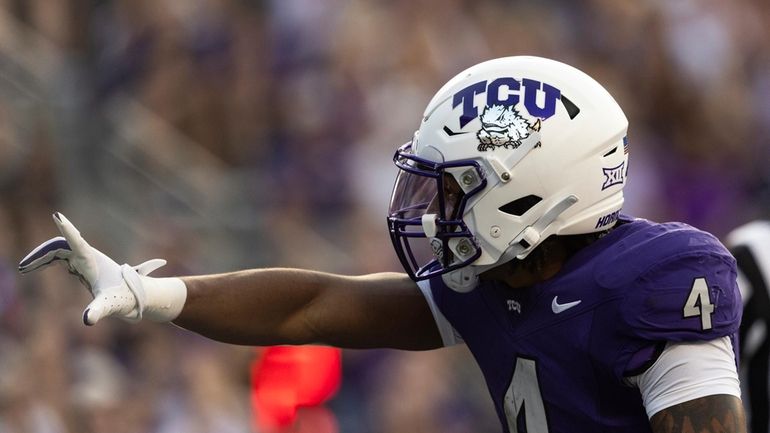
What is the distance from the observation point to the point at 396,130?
7164 mm

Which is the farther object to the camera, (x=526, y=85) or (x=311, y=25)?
(x=311, y=25)

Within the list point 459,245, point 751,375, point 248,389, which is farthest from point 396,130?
point 459,245

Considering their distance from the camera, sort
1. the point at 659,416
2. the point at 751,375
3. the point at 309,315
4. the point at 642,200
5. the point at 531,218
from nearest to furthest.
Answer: the point at 659,416
the point at 531,218
the point at 309,315
the point at 751,375
the point at 642,200

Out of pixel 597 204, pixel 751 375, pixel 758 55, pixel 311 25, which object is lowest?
pixel 751 375

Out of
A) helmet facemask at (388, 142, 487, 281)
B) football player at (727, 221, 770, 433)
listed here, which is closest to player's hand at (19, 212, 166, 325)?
helmet facemask at (388, 142, 487, 281)

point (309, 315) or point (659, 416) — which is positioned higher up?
point (309, 315)

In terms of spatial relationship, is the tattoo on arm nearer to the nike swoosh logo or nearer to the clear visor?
the nike swoosh logo

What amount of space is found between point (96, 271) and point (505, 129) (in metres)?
0.95

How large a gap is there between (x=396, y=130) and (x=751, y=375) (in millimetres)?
3450

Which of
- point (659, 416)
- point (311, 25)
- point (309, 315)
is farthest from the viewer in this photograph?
point (311, 25)

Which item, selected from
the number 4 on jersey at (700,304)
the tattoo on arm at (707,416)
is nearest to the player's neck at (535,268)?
the number 4 on jersey at (700,304)

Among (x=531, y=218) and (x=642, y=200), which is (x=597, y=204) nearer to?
(x=531, y=218)

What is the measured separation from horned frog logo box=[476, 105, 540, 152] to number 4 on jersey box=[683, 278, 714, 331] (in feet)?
1.59

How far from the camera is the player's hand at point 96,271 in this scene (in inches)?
122
